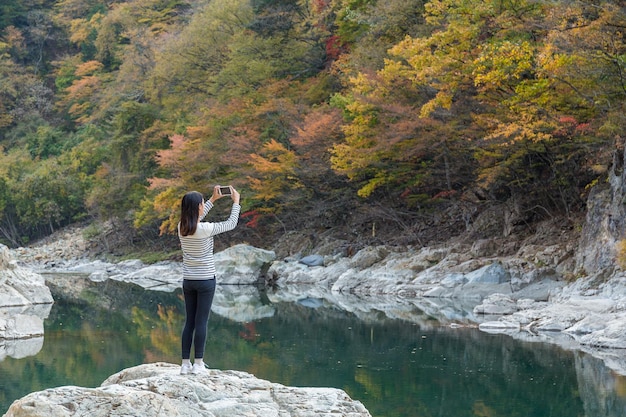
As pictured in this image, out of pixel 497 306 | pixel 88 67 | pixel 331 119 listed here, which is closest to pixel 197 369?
pixel 497 306

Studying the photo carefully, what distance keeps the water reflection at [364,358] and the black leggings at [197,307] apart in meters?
3.33

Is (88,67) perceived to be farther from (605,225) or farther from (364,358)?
(364,358)

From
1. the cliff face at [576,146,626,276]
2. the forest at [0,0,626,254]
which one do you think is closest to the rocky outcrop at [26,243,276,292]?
the forest at [0,0,626,254]

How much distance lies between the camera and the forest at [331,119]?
17.9m

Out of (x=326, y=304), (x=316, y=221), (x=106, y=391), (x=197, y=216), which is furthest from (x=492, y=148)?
(x=106, y=391)

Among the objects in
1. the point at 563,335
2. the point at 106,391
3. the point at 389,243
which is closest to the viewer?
the point at 106,391

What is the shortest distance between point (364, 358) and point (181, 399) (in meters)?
7.33

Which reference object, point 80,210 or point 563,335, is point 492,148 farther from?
point 80,210

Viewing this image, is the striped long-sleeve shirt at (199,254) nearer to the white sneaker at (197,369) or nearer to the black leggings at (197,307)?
the black leggings at (197,307)

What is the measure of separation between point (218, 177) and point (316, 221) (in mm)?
3769

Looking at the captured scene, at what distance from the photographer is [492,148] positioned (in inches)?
811

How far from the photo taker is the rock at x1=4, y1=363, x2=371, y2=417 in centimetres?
509

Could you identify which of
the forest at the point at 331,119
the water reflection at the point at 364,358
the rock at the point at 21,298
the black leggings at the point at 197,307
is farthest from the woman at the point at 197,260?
the forest at the point at 331,119

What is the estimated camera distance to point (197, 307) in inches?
251
